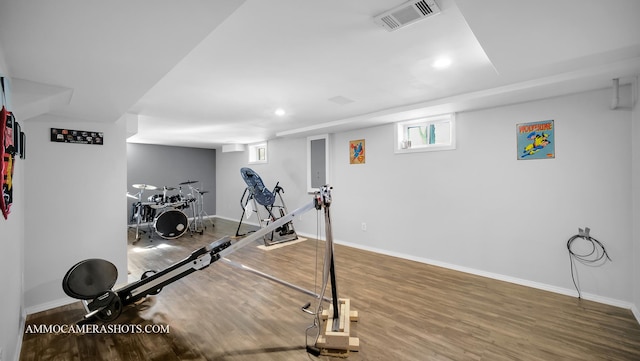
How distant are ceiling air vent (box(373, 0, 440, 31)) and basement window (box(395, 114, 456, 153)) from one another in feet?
8.35

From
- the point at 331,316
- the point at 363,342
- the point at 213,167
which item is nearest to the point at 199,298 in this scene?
the point at 331,316

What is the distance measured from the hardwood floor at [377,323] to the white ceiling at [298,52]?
1.97 m

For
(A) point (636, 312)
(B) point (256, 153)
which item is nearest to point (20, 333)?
(A) point (636, 312)

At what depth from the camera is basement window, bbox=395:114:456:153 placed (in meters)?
4.00

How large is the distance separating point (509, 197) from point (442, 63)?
2.08 meters

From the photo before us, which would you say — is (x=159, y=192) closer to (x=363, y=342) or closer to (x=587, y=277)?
(x=363, y=342)

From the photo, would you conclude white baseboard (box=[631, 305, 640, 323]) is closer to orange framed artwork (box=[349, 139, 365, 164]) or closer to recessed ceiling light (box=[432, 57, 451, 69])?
recessed ceiling light (box=[432, 57, 451, 69])

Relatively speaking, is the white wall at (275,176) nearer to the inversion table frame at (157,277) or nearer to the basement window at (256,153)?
the basement window at (256,153)

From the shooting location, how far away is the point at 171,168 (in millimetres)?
8164

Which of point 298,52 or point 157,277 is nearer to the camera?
point 298,52

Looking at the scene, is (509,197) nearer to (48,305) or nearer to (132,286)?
(132,286)

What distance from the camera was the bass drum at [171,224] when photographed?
3927mm

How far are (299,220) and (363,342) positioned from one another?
4.27m

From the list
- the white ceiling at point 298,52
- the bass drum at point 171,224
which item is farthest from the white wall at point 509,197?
the bass drum at point 171,224
